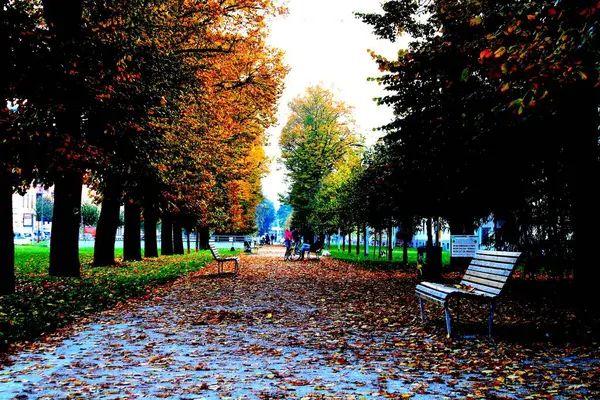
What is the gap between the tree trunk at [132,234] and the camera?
27500 millimetres

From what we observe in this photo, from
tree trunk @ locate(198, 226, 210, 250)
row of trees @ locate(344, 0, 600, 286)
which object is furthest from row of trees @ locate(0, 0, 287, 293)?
tree trunk @ locate(198, 226, 210, 250)

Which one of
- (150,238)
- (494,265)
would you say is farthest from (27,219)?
(494,265)

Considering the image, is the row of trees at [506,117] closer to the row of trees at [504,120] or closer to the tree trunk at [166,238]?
the row of trees at [504,120]

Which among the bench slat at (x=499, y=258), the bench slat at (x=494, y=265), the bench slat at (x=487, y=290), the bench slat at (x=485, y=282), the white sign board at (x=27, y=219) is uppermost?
the white sign board at (x=27, y=219)

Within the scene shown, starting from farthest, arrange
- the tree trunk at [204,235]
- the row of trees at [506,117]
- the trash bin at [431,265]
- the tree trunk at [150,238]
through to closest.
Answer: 1. the tree trunk at [204,235]
2. the tree trunk at [150,238]
3. the trash bin at [431,265]
4. the row of trees at [506,117]

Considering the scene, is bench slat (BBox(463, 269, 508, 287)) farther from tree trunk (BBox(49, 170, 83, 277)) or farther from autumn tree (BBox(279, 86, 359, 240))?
autumn tree (BBox(279, 86, 359, 240))

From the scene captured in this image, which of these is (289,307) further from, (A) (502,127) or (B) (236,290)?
(A) (502,127)

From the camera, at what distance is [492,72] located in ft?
25.6

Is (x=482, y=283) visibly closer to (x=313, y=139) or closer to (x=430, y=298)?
(x=430, y=298)

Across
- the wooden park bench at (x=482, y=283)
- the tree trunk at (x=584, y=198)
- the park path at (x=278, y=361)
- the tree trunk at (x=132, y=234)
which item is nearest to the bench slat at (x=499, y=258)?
the wooden park bench at (x=482, y=283)

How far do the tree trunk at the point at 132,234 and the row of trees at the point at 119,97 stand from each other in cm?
5

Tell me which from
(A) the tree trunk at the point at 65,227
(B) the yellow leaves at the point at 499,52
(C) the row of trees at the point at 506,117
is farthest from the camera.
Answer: (A) the tree trunk at the point at 65,227

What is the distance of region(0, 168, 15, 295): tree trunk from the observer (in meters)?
12.1

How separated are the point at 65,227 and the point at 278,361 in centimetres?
1190
